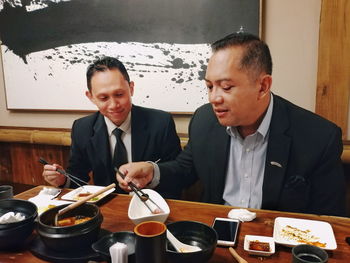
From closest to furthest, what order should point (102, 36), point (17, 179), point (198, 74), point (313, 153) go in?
1. point (313, 153)
2. point (198, 74)
3. point (102, 36)
4. point (17, 179)

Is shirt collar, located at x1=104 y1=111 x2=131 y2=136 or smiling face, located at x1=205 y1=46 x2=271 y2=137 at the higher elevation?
smiling face, located at x1=205 y1=46 x2=271 y2=137

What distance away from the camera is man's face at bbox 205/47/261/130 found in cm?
157

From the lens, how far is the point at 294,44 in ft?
8.07

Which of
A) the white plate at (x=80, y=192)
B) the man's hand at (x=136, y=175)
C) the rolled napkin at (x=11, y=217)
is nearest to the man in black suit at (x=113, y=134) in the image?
the white plate at (x=80, y=192)

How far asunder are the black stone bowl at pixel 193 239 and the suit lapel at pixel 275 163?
657mm

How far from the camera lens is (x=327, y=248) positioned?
45.4 inches

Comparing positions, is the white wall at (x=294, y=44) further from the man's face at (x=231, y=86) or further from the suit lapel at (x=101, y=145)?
the suit lapel at (x=101, y=145)

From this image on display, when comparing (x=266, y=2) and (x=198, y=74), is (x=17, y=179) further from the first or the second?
(x=266, y=2)

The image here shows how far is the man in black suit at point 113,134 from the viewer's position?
2139 mm

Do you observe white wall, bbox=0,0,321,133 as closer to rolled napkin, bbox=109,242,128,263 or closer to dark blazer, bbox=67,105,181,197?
dark blazer, bbox=67,105,181,197

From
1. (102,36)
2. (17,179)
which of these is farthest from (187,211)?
(17,179)

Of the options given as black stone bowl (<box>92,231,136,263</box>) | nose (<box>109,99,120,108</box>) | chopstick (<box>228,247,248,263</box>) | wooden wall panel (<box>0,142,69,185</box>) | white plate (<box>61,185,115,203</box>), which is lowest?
wooden wall panel (<box>0,142,69,185</box>)

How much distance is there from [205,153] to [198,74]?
0.97 metres

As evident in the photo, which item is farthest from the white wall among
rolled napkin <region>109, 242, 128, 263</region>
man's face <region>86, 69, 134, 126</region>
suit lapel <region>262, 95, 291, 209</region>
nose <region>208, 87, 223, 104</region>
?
rolled napkin <region>109, 242, 128, 263</region>
